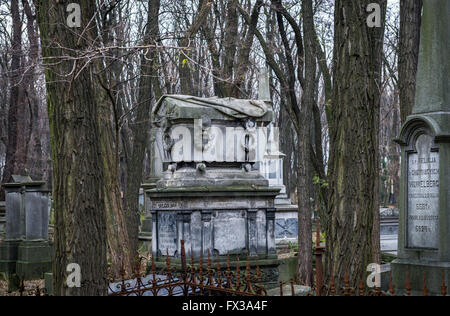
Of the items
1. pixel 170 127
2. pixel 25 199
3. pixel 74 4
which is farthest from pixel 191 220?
pixel 74 4

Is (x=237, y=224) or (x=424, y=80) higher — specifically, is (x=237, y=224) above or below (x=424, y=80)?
below

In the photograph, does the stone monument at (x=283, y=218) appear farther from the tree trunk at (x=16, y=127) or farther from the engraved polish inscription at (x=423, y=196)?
the engraved polish inscription at (x=423, y=196)

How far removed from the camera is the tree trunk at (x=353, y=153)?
6594 mm

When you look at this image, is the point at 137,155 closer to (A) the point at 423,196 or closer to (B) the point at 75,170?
(A) the point at 423,196

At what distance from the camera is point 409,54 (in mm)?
10438

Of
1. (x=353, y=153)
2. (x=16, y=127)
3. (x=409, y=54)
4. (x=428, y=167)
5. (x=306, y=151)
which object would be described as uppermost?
(x=409, y=54)

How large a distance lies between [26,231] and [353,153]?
29.9 ft

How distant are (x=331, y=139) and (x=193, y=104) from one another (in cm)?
545

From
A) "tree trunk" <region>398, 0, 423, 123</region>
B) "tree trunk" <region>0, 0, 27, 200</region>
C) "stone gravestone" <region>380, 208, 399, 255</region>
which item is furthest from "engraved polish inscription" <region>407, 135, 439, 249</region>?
"tree trunk" <region>0, 0, 27, 200</region>

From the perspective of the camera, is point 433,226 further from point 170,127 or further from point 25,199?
point 25,199

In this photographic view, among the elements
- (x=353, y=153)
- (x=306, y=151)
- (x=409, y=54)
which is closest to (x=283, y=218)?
(x=306, y=151)

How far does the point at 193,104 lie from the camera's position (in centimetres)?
1187

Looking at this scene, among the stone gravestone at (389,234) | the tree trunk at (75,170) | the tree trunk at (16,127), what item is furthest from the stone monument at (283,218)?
the tree trunk at (75,170)
